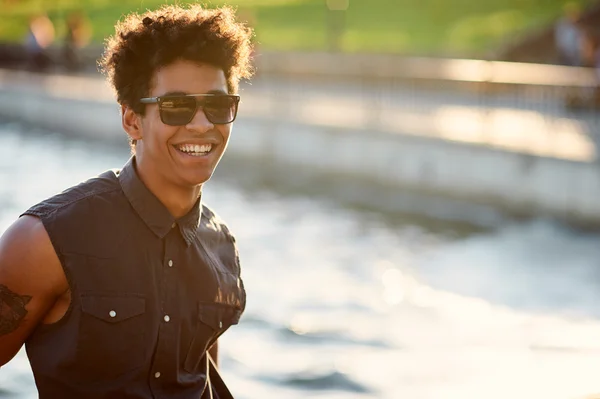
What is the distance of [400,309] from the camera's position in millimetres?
10938

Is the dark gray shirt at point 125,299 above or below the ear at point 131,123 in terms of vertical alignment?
below

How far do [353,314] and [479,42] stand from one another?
1176 inches

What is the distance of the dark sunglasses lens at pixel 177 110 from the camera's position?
3.25 meters

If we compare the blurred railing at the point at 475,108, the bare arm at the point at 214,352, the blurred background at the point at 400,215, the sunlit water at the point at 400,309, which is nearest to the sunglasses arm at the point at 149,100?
the bare arm at the point at 214,352

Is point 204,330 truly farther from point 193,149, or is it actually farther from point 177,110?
point 177,110

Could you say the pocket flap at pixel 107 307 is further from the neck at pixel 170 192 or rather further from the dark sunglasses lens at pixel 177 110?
the dark sunglasses lens at pixel 177 110

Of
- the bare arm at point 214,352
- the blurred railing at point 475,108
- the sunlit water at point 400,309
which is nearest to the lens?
the bare arm at point 214,352

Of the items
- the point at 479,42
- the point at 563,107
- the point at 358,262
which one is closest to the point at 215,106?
the point at 358,262

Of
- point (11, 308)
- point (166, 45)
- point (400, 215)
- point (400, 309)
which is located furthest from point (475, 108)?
point (11, 308)

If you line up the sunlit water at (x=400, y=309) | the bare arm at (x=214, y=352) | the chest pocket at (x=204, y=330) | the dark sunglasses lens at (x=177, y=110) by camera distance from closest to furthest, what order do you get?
the dark sunglasses lens at (x=177, y=110) → the chest pocket at (x=204, y=330) → the bare arm at (x=214, y=352) → the sunlit water at (x=400, y=309)

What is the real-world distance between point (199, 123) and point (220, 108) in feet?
0.28

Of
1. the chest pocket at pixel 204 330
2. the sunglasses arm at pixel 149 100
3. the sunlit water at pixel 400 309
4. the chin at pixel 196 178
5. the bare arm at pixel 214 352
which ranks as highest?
the sunglasses arm at pixel 149 100

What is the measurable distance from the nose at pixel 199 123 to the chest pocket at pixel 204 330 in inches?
20.0

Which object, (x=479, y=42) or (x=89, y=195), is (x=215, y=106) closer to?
(x=89, y=195)
